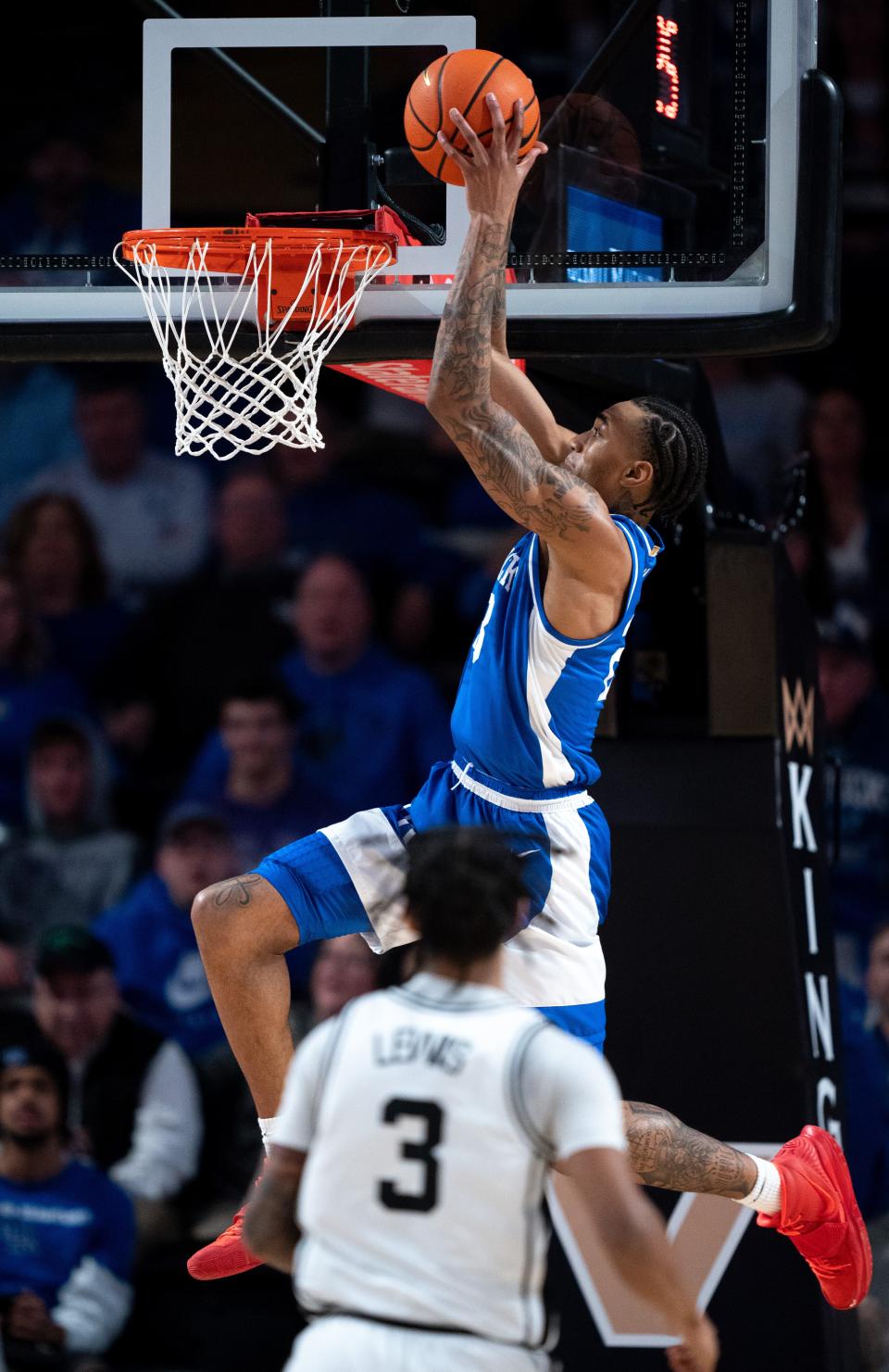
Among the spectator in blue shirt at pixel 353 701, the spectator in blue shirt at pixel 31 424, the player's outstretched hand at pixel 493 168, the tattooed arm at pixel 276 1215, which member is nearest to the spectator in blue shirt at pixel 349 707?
the spectator in blue shirt at pixel 353 701

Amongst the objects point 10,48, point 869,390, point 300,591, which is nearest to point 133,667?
point 300,591

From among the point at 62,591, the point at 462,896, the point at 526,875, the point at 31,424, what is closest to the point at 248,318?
the point at 526,875

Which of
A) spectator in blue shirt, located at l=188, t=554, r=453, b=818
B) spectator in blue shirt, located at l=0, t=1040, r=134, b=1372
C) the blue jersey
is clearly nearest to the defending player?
the blue jersey

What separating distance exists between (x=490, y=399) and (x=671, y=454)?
1.78 feet

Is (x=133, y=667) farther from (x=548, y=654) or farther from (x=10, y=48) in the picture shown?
(x=548, y=654)

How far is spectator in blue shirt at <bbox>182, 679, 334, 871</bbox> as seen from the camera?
810 centimetres

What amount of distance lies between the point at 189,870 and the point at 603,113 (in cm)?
383

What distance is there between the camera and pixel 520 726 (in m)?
4.36

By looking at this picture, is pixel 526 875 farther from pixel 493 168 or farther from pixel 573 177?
pixel 573 177

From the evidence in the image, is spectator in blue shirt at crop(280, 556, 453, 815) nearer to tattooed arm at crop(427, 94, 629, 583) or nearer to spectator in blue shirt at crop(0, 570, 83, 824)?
spectator in blue shirt at crop(0, 570, 83, 824)

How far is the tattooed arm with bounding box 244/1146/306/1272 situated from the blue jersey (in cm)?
149

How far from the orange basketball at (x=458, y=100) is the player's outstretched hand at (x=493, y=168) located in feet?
0.29

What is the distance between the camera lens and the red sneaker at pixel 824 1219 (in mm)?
4727

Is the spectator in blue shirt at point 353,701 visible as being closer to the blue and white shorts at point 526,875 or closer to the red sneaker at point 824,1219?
the red sneaker at point 824,1219
